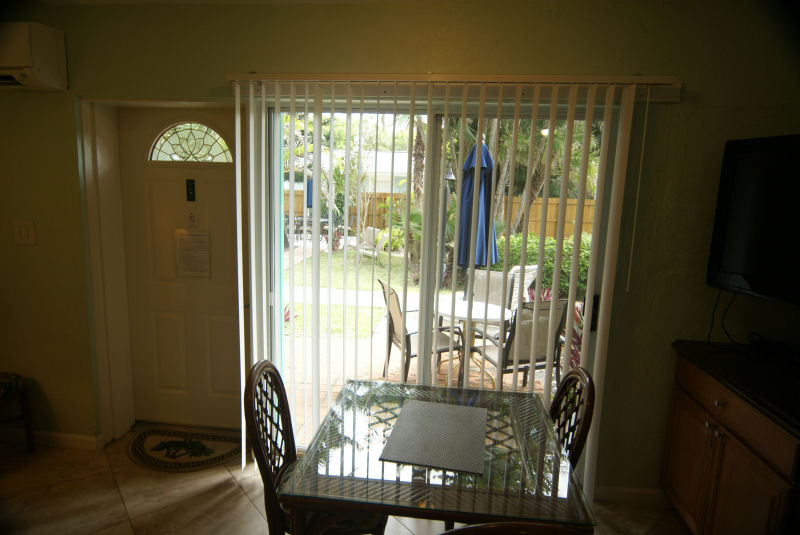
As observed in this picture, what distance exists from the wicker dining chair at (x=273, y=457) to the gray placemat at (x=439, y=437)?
32 cm

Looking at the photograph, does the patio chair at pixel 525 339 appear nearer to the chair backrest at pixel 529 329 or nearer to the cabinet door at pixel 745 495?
the chair backrest at pixel 529 329

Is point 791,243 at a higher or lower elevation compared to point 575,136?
lower

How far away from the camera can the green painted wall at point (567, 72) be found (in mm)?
2053

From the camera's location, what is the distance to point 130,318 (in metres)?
2.84

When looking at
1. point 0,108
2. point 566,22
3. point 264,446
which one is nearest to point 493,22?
point 566,22

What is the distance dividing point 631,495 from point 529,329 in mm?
974

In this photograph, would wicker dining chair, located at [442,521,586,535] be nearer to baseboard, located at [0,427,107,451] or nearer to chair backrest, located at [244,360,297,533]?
chair backrest, located at [244,360,297,533]

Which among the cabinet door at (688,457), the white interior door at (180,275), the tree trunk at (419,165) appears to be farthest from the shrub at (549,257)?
the white interior door at (180,275)

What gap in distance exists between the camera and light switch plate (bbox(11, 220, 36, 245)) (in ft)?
8.23

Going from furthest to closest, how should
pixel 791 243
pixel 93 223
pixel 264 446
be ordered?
1. pixel 93 223
2. pixel 791 243
3. pixel 264 446

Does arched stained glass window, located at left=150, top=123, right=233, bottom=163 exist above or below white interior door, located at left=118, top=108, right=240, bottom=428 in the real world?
above

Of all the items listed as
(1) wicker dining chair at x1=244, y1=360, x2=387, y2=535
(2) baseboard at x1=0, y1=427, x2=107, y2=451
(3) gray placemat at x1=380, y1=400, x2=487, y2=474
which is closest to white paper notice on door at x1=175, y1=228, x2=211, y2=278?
(2) baseboard at x1=0, y1=427, x2=107, y2=451

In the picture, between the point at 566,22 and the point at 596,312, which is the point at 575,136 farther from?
the point at 596,312

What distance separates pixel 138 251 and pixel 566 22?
265 cm
